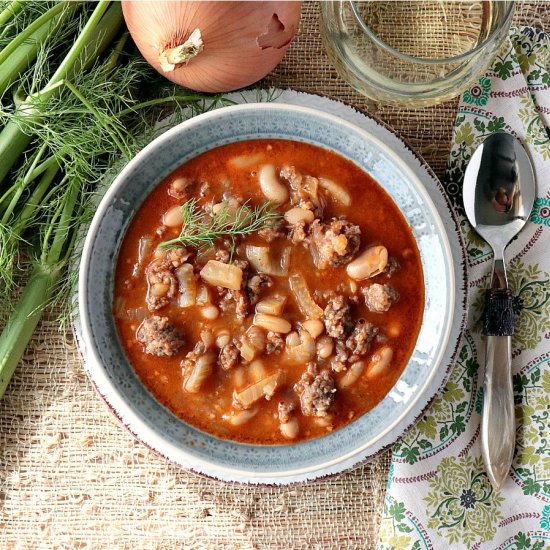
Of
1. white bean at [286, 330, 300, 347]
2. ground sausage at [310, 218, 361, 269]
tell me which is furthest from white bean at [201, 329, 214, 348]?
ground sausage at [310, 218, 361, 269]

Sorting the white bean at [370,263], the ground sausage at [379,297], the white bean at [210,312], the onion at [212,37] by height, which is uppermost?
the onion at [212,37]

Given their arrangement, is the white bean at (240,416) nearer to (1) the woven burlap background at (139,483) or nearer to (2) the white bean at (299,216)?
(1) the woven burlap background at (139,483)

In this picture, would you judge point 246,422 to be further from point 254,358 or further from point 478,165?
point 478,165

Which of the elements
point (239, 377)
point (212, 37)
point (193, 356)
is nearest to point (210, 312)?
point (193, 356)

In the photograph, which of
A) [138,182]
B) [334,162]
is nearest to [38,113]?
[138,182]

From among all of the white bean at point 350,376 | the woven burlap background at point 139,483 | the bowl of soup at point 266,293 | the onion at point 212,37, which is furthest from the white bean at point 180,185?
the white bean at point 350,376

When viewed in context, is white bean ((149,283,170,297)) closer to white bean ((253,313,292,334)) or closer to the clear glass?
white bean ((253,313,292,334))
